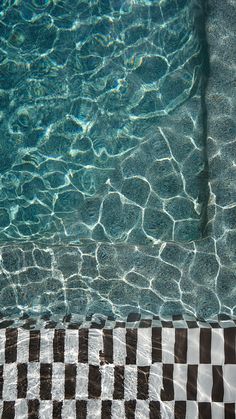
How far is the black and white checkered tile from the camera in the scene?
328cm

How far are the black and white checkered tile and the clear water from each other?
28.5 inches

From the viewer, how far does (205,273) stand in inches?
144

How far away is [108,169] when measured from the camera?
3656 millimetres

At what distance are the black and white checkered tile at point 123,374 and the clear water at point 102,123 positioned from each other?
72 cm

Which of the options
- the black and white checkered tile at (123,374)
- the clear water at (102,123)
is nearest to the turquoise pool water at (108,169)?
the clear water at (102,123)

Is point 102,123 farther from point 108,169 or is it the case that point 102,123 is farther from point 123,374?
point 123,374

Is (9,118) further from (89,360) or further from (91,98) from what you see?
(89,360)

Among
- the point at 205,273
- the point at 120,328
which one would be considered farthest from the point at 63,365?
the point at 205,273

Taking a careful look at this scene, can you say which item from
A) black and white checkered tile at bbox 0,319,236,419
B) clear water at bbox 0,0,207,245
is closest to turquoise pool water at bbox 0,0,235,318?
clear water at bbox 0,0,207,245

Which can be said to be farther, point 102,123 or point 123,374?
point 102,123

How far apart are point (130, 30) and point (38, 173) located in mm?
1219

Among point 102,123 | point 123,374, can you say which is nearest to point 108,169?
point 102,123

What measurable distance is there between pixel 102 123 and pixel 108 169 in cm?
33

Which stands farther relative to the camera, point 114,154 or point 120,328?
point 114,154
